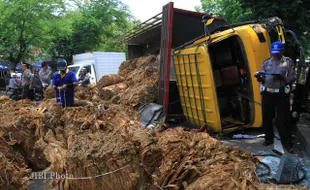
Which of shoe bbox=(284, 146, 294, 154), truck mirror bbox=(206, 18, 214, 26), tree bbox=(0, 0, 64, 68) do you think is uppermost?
tree bbox=(0, 0, 64, 68)

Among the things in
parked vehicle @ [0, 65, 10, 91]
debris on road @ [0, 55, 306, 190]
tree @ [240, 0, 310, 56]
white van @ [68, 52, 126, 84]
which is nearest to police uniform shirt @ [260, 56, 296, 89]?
debris on road @ [0, 55, 306, 190]

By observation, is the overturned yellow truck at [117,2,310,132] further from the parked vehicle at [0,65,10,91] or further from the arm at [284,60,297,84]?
the parked vehicle at [0,65,10,91]

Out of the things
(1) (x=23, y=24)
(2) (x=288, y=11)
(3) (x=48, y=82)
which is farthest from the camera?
(1) (x=23, y=24)

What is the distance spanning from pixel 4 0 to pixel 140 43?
9768mm

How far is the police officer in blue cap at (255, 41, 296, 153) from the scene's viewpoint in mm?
4980

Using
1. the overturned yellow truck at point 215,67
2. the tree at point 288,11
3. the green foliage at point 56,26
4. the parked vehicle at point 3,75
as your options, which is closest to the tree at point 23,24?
the green foliage at point 56,26

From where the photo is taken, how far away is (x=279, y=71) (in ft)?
16.3

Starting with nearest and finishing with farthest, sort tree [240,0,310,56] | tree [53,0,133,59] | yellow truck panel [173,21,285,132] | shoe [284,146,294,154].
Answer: shoe [284,146,294,154], yellow truck panel [173,21,285,132], tree [240,0,310,56], tree [53,0,133,59]

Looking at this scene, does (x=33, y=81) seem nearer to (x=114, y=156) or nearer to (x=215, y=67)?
(x=215, y=67)

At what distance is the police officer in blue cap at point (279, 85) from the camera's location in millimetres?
4980

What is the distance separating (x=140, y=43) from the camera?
477 inches

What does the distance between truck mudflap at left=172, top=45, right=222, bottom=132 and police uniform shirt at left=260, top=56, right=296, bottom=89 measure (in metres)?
1.01

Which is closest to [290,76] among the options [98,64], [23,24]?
[98,64]

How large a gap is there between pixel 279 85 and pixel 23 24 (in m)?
16.7
